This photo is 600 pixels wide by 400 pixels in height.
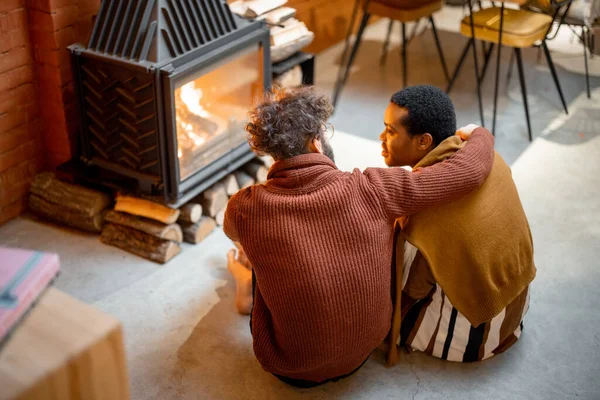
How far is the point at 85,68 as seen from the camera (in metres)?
2.39

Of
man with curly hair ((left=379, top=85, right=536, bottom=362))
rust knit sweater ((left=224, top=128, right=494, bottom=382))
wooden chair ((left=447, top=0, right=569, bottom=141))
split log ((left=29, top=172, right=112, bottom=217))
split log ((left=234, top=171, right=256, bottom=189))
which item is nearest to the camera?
rust knit sweater ((left=224, top=128, right=494, bottom=382))

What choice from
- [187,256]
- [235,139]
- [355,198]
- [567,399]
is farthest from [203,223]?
[567,399]

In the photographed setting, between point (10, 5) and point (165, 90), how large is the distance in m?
0.66

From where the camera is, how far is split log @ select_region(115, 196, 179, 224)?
8.24 feet

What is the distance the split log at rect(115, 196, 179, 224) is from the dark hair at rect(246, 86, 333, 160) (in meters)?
0.74

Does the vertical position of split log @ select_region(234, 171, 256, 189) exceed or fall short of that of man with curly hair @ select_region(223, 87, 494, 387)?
it falls short

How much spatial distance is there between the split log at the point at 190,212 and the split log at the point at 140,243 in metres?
0.11

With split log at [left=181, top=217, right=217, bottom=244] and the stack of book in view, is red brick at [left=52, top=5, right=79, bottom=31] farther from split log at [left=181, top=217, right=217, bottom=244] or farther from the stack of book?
split log at [left=181, top=217, right=217, bottom=244]

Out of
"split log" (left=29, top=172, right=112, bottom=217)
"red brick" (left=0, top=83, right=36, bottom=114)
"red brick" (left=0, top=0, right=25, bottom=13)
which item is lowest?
"split log" (left=29, top=172, right=112, bottom=217)

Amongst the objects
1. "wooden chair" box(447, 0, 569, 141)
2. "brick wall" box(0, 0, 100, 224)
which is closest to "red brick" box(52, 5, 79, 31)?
"brick wall" box(0, 0, 100, 224)

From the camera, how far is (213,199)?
8.76 feet

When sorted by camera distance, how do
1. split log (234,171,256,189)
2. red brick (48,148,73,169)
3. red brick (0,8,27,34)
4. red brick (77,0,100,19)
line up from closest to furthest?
red brick (0,8,27,34) → red brick (77,0,100,19) → red brick (48,148,73,169) → split log (234,171,256,189)

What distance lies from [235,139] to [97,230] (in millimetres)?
638

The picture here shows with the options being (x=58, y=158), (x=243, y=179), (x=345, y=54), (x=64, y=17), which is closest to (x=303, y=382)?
(x=243, y=179)
